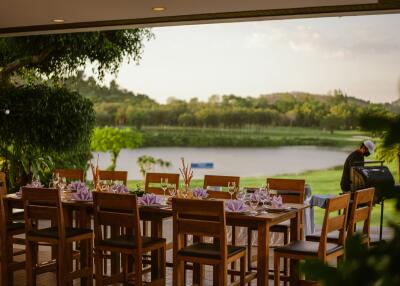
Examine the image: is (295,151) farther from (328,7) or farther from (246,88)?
(328,7)

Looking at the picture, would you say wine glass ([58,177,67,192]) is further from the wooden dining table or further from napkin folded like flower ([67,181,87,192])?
the wooden dining table

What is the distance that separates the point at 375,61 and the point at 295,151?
2255 mm

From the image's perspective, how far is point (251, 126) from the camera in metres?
12.9

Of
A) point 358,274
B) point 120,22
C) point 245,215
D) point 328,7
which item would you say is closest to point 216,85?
point 120,22

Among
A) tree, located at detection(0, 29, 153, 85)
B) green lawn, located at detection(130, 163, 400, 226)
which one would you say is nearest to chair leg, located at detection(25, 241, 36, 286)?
tree, located at detection(0, 29, 153, 85)

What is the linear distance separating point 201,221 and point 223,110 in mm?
8854

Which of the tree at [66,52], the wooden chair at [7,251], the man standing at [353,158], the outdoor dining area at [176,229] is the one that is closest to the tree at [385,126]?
the outdoor dining area at [176,229]

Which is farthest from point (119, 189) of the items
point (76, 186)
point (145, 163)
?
point (145, 163)

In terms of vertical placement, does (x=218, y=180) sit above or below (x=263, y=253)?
above

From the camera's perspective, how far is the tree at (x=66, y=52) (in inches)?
351

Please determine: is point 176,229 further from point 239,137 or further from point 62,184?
point 239,137

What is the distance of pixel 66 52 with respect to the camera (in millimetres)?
9172

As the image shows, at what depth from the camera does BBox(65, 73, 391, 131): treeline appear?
12.6 m

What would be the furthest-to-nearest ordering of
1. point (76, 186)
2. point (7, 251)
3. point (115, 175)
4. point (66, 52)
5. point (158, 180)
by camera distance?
point (66, 52)
point (115, 175)
point (158, 180)
point (76, 186)
point (7, 251)
